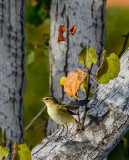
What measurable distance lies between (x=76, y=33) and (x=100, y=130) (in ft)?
2.80

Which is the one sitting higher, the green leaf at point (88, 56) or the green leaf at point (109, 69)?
the green leaf at point (88, 56)

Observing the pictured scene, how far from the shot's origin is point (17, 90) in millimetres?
2055

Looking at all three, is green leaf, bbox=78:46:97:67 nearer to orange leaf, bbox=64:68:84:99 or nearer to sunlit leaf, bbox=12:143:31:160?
orange leaf, bbox=64:68:84:99

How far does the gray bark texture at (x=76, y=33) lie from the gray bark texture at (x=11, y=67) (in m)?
0.25

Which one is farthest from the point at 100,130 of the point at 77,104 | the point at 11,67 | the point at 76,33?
the point at 11,67

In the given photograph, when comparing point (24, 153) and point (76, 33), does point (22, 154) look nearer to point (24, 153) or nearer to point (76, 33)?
point (24, 153)

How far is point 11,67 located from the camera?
2006 millimetres

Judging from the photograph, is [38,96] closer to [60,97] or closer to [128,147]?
[128,147]

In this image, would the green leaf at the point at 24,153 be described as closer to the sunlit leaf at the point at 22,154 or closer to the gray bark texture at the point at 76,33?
the sunlit leaf at the point at 22,154

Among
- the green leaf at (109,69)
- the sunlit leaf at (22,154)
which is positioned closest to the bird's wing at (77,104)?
the green leaf at (109,69)

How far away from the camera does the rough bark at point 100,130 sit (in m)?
1.25

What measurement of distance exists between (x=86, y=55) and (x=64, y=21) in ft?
2.90

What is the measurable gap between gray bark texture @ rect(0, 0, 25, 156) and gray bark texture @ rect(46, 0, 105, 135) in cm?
25

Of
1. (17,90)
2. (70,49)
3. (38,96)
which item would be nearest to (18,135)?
(17,90)
